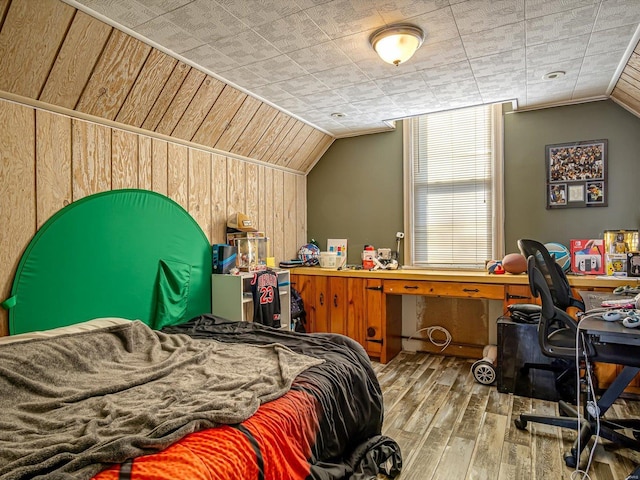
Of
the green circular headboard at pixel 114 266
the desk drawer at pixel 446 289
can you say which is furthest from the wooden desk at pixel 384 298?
the green circular headboard at pixel 114 266

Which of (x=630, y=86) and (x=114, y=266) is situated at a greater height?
(x=630, y=86)

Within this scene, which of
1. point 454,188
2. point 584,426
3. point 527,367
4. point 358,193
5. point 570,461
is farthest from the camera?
point 358,193

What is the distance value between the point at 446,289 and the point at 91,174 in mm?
2921

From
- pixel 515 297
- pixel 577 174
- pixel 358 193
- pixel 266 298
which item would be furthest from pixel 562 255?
pixel 266 298

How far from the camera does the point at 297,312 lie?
3.98m

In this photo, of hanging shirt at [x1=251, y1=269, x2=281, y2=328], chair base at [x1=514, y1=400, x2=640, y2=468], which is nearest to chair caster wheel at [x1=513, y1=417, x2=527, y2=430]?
chair base at [x1=514, y1=400, x2=640, y2=468]

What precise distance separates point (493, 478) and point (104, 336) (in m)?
2.19

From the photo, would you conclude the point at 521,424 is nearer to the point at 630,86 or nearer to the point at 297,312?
the point at 297,312

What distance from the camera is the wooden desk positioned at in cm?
342

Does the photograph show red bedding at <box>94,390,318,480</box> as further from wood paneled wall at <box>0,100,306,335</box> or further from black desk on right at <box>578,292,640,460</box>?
wood paneled wall at <box>0,100,306,335</box>

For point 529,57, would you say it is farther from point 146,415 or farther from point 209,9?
point 146,415

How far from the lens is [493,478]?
6.40 ft

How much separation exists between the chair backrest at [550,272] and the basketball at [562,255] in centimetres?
104

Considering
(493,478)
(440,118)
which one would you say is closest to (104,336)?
(493,478)
